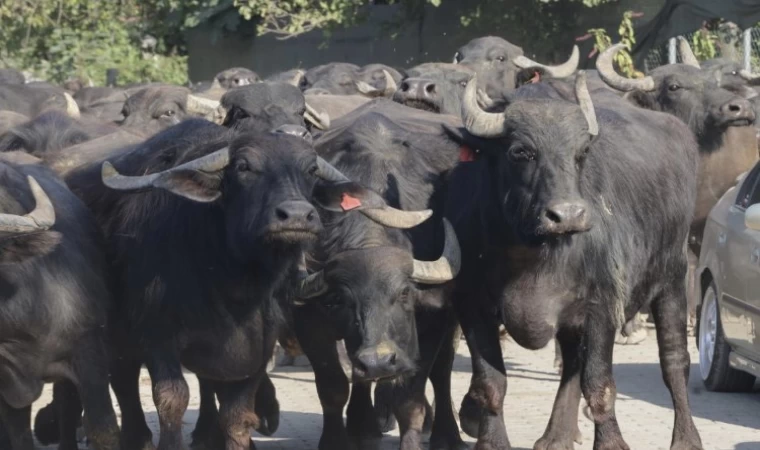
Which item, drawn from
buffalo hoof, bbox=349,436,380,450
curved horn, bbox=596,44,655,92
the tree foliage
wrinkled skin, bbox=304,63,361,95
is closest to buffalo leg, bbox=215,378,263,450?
buffalo hoof, bbox=349,436,380,450

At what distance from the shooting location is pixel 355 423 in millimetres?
9945

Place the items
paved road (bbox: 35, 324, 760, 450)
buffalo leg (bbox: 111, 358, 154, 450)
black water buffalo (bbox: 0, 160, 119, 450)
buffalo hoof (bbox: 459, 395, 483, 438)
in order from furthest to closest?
paved road (bbox: 35, 324, 760, 450)
buffalo hoof (bbox: 459, 395, 483, 438)
buffalo leg (bbox: 111, 358, 154, 450)
black water buffalo (bbox: 0, 160, 119, 450)

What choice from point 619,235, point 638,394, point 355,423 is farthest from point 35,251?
point 638,394

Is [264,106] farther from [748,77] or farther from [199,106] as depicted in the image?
[748,77]

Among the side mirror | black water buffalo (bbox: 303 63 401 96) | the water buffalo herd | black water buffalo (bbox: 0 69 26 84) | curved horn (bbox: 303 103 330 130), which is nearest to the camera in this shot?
the water buffalo herd

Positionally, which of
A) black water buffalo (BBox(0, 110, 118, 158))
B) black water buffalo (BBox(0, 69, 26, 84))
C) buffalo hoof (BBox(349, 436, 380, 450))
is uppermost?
black water buffalo (BBox(0, 110, 118, 158))

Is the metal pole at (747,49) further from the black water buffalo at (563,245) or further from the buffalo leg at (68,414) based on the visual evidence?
the buffalo leg at (68,414)

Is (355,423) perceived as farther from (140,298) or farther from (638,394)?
(638,394)

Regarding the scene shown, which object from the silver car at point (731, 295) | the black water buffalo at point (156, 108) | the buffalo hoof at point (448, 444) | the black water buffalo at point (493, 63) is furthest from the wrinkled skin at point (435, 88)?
the buffalo hoof at point (448, 444)

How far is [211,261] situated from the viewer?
881cm

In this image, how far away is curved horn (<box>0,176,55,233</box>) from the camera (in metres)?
7.95

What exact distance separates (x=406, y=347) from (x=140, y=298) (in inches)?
59.4

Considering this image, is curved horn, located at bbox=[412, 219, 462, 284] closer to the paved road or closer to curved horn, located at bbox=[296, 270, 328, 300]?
curved horn, located at bbox=[296, 270, 328, 300]

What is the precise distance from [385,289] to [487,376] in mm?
802
